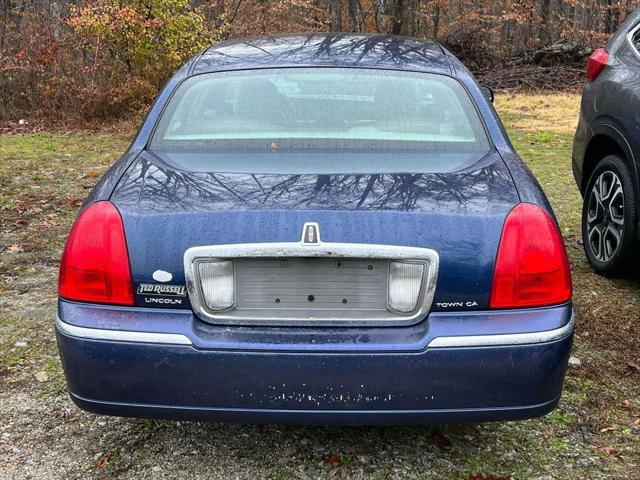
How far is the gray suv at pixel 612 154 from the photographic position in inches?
168

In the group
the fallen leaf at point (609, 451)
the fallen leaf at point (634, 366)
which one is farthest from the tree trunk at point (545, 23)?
→ the fallen leaf at point (609, 451)

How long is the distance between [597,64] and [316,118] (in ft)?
8.77

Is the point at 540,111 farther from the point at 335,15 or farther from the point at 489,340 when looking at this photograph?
the point at 489,340

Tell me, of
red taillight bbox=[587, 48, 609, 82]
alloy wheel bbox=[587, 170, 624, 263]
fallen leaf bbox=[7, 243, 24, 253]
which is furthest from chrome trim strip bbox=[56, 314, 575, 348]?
fallen leaf bbox=[7, 243, 24, 253]

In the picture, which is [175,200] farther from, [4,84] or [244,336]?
[4,84]

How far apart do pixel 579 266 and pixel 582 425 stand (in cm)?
224

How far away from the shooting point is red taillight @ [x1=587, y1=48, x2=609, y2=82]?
4715mm

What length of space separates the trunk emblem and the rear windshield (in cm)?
44

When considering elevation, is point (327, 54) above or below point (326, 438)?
above

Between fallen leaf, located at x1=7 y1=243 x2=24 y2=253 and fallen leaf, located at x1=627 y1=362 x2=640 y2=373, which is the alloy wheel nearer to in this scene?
fallen leaf, located at x1=627 y1=362 x2=640 y2=373

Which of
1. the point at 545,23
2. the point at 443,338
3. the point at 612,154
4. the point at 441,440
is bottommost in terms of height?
the point at 545,23

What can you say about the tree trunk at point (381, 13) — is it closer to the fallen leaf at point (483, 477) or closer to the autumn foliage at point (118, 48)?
the autumn foliage at point (118, 48)

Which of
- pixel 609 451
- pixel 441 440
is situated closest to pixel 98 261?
pixel 441 440

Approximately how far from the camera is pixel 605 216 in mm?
4715
